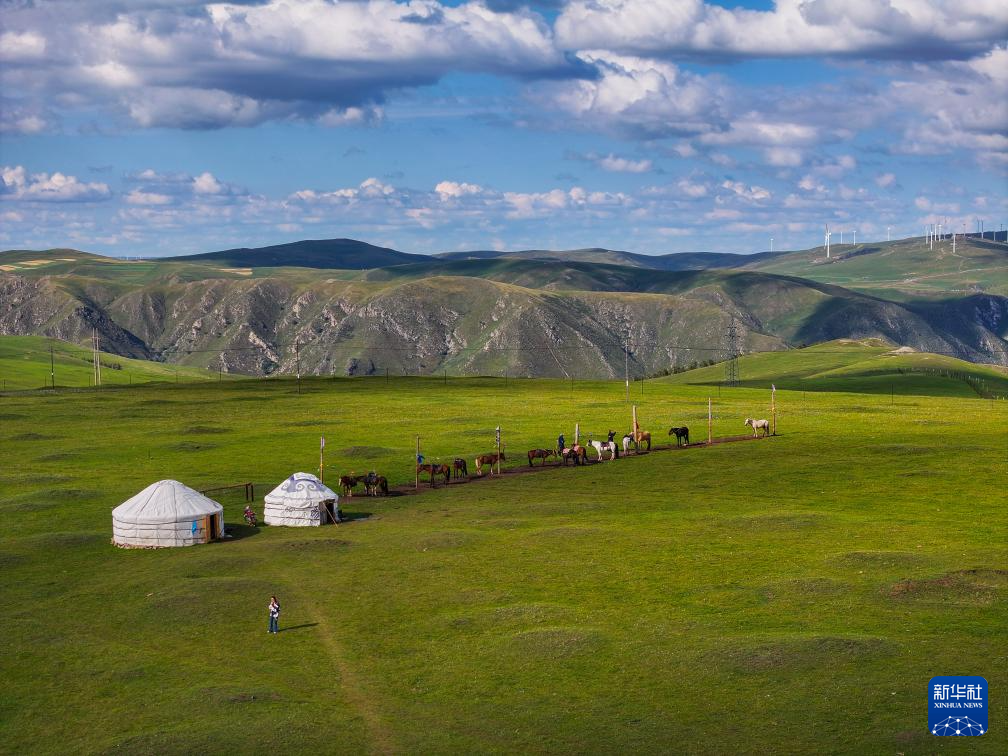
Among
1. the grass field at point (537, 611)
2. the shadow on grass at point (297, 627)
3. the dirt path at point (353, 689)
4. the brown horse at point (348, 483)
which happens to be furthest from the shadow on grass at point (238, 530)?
the shadow on grass at point (297, 627)

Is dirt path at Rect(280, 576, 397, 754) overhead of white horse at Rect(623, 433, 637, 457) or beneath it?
beneath

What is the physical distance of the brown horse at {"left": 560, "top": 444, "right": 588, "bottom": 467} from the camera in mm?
93812

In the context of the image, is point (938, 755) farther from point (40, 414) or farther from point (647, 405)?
point (40, 414)

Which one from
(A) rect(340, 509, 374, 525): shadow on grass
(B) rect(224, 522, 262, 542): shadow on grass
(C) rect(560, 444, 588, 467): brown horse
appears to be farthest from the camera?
(C) rect(560, 444, 588, 467): brown horse

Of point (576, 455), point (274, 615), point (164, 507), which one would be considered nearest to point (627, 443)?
point (576, 455)

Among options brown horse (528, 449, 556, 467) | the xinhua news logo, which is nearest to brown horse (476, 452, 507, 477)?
brown horse (528, 449, 556, 467)

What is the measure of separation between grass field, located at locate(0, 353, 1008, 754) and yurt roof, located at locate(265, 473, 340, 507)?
199cm

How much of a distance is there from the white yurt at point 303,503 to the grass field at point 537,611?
1289 mm

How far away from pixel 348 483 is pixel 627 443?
29055 millimetres

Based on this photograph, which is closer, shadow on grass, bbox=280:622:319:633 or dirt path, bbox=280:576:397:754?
dirt path, bbox=280:576:397:754

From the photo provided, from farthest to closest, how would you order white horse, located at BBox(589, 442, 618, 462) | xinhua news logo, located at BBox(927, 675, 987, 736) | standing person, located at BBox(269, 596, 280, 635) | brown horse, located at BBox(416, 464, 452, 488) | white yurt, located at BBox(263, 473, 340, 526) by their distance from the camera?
white horse, located at BBox(589, 442, 618, 462)
brown horse, located at BBox(416, 464, 452, 488)
white yurt, located at BBox(263, 473, 340, 526)
standing person, located at BBox(269, 596, 280, 635)
xinhua news logo, located at BBox(927, 675, 987, 736)

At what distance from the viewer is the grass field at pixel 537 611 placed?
36.4 m

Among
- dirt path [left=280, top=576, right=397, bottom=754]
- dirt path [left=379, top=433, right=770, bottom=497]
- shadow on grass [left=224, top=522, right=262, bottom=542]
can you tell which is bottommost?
dirt path [left=280, top=576, right=397, bottom=754]

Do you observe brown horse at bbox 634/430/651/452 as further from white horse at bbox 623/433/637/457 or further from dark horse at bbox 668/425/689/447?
dark horse at bbox 668/425/689/447
